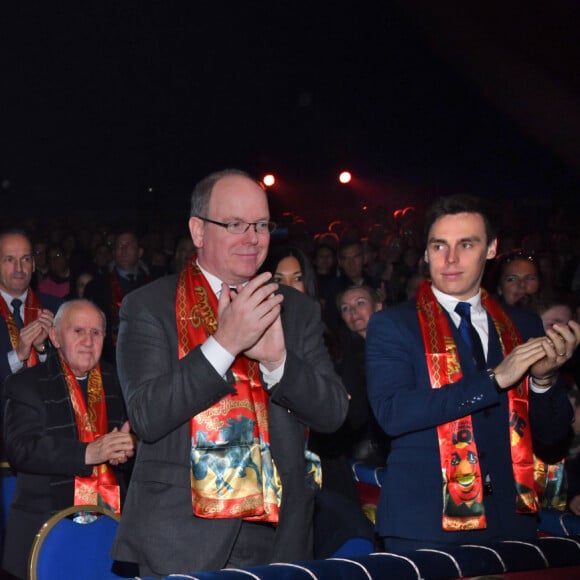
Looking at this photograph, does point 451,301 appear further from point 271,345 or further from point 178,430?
point 178,430

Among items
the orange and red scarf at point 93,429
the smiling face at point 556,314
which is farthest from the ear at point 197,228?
the smiling face at point 556,314

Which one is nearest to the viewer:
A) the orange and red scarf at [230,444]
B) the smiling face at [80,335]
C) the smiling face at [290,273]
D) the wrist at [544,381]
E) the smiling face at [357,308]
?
the orange and red scarf at [230,444]

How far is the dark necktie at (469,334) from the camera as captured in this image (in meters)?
2.85

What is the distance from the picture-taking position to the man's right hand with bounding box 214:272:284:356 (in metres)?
2.17

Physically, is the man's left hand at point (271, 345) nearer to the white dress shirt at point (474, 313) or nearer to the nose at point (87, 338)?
the white dress shirt at point (474, 313)

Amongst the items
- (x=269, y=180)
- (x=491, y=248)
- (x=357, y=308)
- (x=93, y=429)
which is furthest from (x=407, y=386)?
(x=269, y=180)

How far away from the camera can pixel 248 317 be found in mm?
2164

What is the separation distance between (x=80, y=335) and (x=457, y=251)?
7.51 feet

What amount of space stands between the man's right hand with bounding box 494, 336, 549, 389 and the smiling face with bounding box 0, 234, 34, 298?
11.8 feet

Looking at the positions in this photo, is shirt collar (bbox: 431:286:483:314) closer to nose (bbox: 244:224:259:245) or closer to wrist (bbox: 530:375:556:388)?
wrist (bbox: 530:375:556:388)

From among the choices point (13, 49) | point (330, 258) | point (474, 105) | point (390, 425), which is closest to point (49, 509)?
point (390, 425)

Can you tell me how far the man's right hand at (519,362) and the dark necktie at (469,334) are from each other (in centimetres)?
28

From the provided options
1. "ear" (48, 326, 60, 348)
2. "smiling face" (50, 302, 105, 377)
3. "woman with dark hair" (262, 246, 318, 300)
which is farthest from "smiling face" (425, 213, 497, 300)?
"ear" (48, 326, 60, 348)

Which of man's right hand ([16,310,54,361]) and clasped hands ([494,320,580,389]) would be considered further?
man's right hand ([16,310,54,361])
